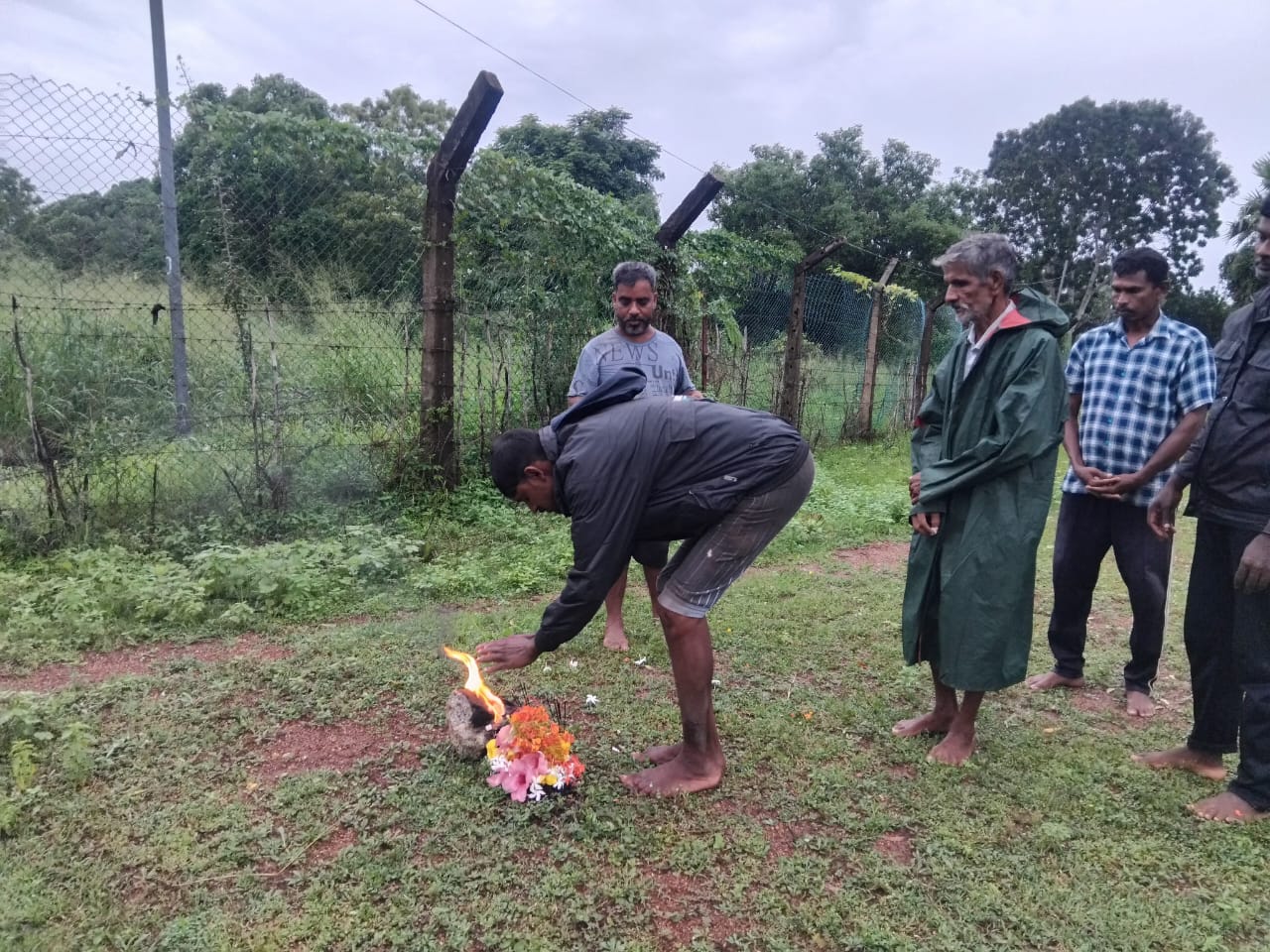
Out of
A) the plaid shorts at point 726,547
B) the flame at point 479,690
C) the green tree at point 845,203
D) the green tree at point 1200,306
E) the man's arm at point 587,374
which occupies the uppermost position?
the green tree at point 845,203

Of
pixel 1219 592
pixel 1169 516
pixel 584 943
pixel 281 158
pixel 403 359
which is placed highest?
pixel 281 158

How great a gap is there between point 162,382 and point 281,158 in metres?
1.65

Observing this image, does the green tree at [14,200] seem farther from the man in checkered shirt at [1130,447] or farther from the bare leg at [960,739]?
the man in checkered shirt at [1130,447]

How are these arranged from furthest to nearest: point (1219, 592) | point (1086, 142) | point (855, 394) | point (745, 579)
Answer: point (1086, 142) < point (855, 394) < point (745, 579) < point (1219, 592)

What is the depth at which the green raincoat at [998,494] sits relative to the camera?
9.11 feet

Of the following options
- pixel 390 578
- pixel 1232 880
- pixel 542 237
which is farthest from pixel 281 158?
pixel 1232 880

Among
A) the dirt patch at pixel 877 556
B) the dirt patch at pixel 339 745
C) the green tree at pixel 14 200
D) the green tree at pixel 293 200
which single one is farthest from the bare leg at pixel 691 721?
the green tree at pixel 14 200

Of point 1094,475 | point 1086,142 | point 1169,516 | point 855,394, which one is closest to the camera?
point 1169,516

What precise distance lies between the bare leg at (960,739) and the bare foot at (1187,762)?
0.65 meters

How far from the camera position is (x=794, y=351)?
9312 mm

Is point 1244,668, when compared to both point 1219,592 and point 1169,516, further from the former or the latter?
point 1169,516

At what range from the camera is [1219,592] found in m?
2.89

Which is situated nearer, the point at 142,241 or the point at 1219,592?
the point at 1219,592

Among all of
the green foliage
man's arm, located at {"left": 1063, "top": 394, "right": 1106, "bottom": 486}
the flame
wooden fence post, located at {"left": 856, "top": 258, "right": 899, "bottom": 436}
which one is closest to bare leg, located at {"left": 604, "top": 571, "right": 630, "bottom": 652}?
the flame
